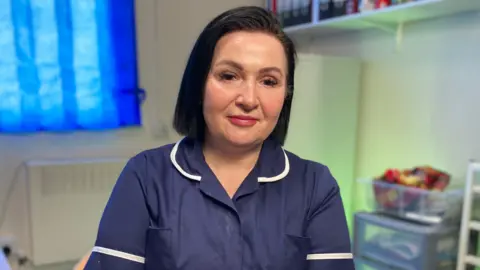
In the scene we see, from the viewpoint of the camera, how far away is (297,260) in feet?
2.70

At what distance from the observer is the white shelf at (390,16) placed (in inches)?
66.7

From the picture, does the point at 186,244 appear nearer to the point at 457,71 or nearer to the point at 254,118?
the point at 254,118

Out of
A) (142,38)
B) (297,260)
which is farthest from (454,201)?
(142,38)

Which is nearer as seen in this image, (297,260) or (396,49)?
(297,260)

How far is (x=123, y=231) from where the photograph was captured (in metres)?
0.79

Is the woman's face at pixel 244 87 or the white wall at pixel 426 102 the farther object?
the white wall at pixel 426 102

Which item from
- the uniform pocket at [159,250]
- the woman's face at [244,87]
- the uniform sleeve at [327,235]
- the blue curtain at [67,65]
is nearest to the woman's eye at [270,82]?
the woman's face at [244,87]

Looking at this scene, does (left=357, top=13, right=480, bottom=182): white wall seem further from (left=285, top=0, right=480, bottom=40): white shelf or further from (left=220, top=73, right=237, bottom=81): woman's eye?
(left=220, top=73, right=237, bottom=81): woman's eye

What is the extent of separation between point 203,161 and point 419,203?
1.14 meters

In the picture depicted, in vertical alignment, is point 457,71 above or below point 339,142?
above

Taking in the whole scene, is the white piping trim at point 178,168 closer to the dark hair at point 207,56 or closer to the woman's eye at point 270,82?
the dark hair at point 207,56

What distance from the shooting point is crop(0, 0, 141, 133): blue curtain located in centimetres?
205

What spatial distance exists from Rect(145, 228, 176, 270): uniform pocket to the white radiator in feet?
4.82

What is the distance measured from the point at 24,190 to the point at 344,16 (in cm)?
173
